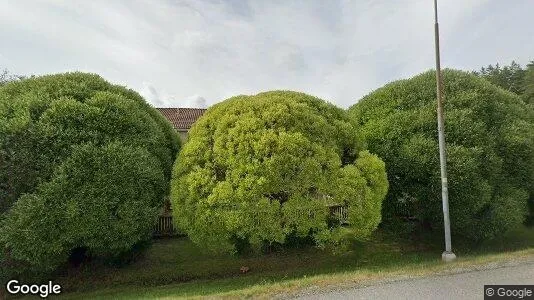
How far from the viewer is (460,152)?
1355 cm

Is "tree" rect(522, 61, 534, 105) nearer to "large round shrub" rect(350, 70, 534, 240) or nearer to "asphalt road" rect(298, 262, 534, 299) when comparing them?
"large round shrub" rect(350, 70, 534, 240)

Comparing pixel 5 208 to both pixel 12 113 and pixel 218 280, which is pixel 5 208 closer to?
pixel 12 113

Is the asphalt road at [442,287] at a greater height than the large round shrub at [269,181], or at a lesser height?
lesser

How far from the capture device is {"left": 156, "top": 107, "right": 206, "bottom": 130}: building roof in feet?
110

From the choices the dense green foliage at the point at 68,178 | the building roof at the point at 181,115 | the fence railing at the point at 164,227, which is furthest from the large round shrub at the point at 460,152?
the building roof at the point at 181,115

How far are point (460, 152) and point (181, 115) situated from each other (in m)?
25.9

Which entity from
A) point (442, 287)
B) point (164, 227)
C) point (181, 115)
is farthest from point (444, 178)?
point (181, 115)

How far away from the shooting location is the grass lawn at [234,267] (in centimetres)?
1207

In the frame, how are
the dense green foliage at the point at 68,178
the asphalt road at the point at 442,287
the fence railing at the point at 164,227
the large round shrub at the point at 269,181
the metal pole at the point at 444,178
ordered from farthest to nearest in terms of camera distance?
the fence railing at the point at 164,227 → the metal pole at the point at 444,178 → the large round shrub at the point at 269,181 → the dense green foliage at the point at 68,178 → the asphalt road at the point at 442,287

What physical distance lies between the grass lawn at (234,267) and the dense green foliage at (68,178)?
132 cm

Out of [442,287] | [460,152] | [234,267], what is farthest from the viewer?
[234,267]

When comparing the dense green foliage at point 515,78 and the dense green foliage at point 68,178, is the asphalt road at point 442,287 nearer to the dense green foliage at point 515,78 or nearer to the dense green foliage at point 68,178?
the dense green foliage at point 68,178

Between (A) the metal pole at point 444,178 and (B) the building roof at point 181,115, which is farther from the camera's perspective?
(B) the building roof at point 181,115

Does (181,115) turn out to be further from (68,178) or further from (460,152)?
(460,152)
